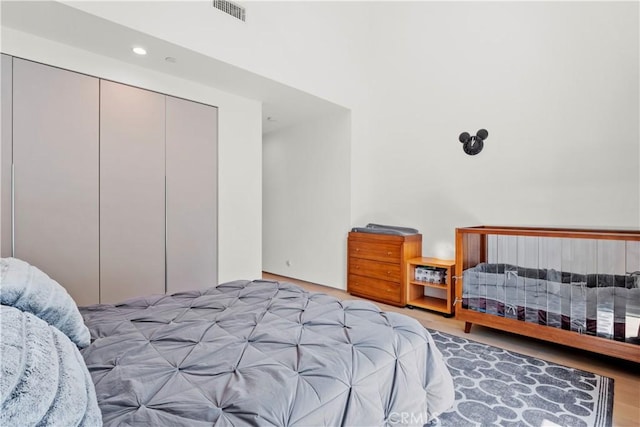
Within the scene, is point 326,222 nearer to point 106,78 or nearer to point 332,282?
point 332,282

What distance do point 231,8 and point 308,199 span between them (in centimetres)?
256

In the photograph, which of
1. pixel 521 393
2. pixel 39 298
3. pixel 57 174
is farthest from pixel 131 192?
pixel 521 393

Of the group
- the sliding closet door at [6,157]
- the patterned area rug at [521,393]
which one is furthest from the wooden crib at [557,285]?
the sliding closet door at [6,157]

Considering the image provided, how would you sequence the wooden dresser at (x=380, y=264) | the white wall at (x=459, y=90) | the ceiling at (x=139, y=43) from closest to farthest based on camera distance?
1. the ceiling at (x=139, y=43)
2. the white wall at (x=459, y=90)
3. the wooden dresser at (x=380, y=264)

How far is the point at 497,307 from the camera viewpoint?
2.74 meters

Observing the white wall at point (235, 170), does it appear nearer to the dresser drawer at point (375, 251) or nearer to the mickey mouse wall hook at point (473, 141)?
the dresser drawer at point (375, 251)

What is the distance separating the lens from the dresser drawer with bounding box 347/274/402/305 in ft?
12.3

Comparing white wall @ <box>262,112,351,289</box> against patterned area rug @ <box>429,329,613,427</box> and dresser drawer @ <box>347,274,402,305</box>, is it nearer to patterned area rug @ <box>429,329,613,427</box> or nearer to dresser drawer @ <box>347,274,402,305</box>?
dresser drawer @ <box>347,274,402,305</box>

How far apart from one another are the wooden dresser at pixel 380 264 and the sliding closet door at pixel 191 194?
5.63ft

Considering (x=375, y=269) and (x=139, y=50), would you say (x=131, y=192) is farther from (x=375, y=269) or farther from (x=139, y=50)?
(x=375, y=269)

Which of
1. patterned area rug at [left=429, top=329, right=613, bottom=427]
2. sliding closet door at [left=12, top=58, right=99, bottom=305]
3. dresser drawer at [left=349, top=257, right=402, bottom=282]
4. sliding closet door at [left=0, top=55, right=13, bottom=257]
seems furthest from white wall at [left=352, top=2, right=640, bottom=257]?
sliding closet door at [left=0, top=55, right=13, bottom=257]

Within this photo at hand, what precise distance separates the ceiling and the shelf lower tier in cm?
256

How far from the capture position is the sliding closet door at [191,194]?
321cm

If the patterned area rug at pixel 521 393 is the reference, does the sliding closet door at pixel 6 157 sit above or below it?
above
